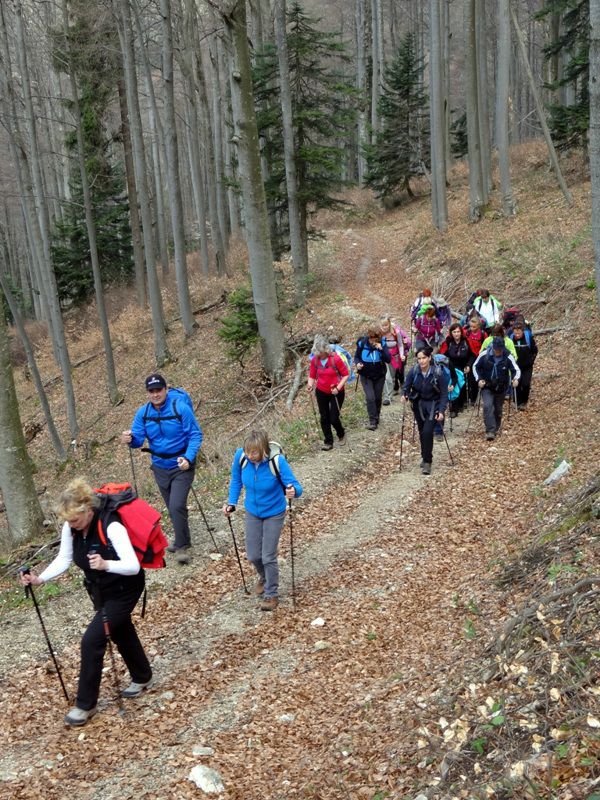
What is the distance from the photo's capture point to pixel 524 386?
12.4 m

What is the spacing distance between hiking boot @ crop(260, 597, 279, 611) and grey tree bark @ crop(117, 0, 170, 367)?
15.7 meters

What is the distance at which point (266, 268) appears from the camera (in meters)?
15.6

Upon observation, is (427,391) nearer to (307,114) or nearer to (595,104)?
(595,104)

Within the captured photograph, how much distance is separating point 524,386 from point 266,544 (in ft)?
24.4

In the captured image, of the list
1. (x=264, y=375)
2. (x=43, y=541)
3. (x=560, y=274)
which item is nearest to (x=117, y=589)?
(x=43, y=541)

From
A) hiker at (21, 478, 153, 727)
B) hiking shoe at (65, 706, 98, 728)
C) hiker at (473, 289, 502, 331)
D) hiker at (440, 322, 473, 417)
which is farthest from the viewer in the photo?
hiker at (473, 289, 502, 331)

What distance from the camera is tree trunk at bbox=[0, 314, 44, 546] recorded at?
32.7 ft

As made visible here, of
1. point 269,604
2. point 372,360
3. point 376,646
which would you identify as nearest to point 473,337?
point 372,360

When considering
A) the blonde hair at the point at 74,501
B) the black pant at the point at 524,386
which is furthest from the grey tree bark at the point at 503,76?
the blonde hair at the point at 74,501

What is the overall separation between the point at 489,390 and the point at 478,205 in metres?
15.9

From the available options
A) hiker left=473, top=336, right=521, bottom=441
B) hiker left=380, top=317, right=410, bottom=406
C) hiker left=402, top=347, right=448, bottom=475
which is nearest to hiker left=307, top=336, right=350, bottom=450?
hiker left=402, top=347, right=448, bottom=475

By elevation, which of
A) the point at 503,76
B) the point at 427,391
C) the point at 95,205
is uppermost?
the point at 503,76

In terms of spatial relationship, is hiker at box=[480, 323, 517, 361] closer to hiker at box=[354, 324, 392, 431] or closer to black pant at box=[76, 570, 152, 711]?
hiker at box=[354, 324, 392, 431]

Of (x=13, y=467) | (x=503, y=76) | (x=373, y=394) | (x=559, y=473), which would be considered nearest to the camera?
(x=559, y=473)
